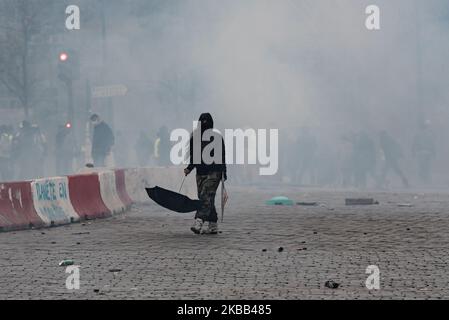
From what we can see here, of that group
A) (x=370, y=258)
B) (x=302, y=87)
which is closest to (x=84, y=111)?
(x=302, y=87)

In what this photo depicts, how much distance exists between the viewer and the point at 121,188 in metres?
19.2

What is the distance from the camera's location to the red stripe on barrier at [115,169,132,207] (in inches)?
742

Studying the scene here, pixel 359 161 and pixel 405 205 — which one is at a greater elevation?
pixel 359 161

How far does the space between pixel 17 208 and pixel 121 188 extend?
4.67 meters

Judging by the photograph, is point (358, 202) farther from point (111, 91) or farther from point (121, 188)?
point (111, 91)

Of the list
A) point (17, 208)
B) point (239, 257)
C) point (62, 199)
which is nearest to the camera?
point (239, 257)

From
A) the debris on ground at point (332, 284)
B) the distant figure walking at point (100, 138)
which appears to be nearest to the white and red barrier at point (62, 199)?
the debris on ground at point (332, 284)

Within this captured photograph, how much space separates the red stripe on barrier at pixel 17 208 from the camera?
14.4 meters

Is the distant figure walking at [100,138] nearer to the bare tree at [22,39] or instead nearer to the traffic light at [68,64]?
the traffic light at [68,64]

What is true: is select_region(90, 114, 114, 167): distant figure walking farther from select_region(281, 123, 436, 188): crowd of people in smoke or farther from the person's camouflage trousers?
the person's camouflage trousers

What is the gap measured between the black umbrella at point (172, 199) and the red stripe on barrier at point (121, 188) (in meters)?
4.38

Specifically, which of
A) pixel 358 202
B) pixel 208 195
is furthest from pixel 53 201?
pixel 358 202

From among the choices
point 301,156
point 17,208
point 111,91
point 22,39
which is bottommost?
point 17,208

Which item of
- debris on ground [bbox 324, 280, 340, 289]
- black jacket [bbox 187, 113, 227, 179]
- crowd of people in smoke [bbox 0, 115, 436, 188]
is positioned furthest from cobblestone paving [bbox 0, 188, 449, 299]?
crowd of people in smoke [bbox 0, 115, 436, 188]
